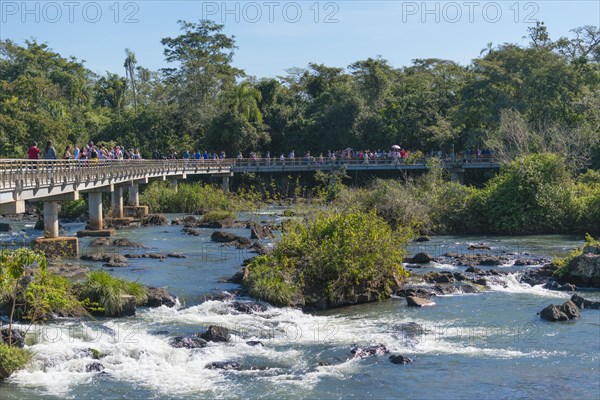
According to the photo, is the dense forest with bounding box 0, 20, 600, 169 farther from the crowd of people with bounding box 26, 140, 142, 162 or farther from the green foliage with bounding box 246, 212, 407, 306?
the green foliage with bounding box 246, 212, 407, 306

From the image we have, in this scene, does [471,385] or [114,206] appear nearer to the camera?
[471,385]

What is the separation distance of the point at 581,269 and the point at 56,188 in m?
19.5

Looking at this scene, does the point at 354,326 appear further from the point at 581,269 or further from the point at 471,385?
the point at 581,269

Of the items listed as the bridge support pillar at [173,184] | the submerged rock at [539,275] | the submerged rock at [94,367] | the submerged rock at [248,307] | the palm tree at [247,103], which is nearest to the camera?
the submerged rock at [94,367]

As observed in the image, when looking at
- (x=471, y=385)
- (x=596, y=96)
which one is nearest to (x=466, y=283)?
(x=471, y=385)

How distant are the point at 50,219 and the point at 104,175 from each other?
5861 mm

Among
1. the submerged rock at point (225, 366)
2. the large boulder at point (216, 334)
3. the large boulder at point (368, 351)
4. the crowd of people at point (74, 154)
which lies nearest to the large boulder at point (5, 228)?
the crowd of people at point (74, 154)

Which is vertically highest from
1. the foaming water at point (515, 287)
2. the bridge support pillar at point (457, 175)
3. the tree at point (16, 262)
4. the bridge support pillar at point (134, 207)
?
the bridge support pillar at point (457, 175)

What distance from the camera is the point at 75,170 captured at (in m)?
34.7

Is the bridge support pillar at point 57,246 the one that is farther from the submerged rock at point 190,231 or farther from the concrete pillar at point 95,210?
the submerged rock at point 190,231

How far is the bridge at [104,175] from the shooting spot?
92.4 feet

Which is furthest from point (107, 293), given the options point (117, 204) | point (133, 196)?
point (133, 196)

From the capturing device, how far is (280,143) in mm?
79188

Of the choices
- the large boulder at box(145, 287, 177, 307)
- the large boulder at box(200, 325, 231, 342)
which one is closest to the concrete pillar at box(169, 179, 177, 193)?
the large boulder at box(145, 287, 177, 307)
